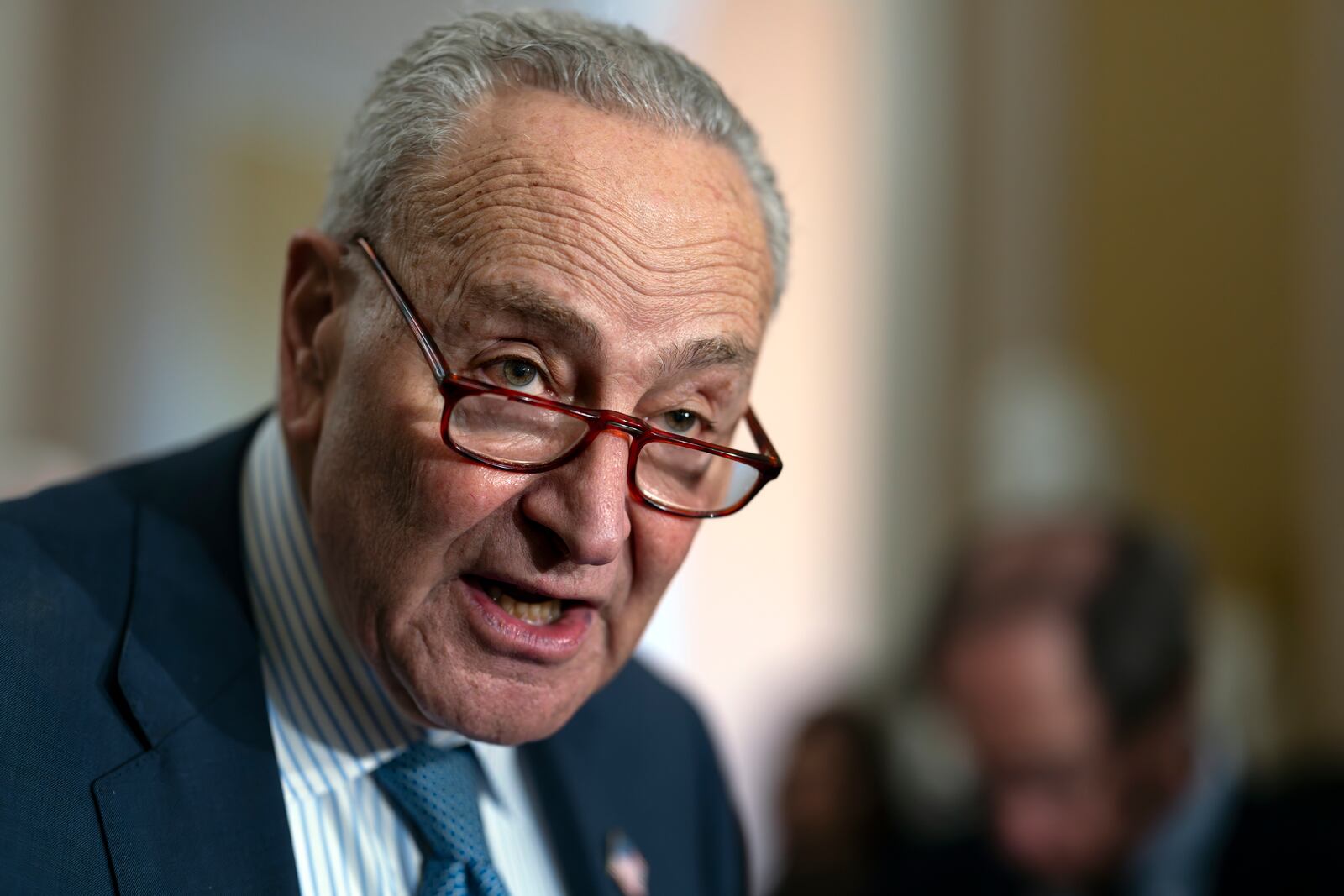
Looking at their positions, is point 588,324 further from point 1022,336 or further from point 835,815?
point 1022,336

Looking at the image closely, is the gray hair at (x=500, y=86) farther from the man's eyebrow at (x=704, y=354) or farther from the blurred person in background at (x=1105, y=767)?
the blurred person in background at (x=1105, y=767)

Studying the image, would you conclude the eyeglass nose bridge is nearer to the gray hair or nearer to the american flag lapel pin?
the gray hair

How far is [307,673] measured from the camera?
1216mm

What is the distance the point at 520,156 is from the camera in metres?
1.06

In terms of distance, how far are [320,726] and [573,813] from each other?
1.15 feet

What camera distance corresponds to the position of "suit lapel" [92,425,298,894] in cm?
101

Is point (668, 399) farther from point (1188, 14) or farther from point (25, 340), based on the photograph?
point (1188, 14)

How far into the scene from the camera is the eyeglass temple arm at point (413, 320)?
104 cm

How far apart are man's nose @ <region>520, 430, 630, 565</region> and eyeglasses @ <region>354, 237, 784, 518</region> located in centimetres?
1

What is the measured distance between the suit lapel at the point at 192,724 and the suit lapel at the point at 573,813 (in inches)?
15.6

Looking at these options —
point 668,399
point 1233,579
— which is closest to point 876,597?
point 1233,579

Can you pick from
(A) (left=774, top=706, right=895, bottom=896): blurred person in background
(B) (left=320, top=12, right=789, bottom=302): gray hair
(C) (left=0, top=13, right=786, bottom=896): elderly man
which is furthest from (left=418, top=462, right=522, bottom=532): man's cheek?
(A) (left=774, top=706, right=895, bottom=896): blurred person in background

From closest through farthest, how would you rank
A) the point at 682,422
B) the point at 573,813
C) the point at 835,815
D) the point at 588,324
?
the point at 588,324 → the point at 682,422 → the point at 573,813 → the point at 835,815

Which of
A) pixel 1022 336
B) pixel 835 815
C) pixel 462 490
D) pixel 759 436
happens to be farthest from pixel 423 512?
pixel 1022 336
